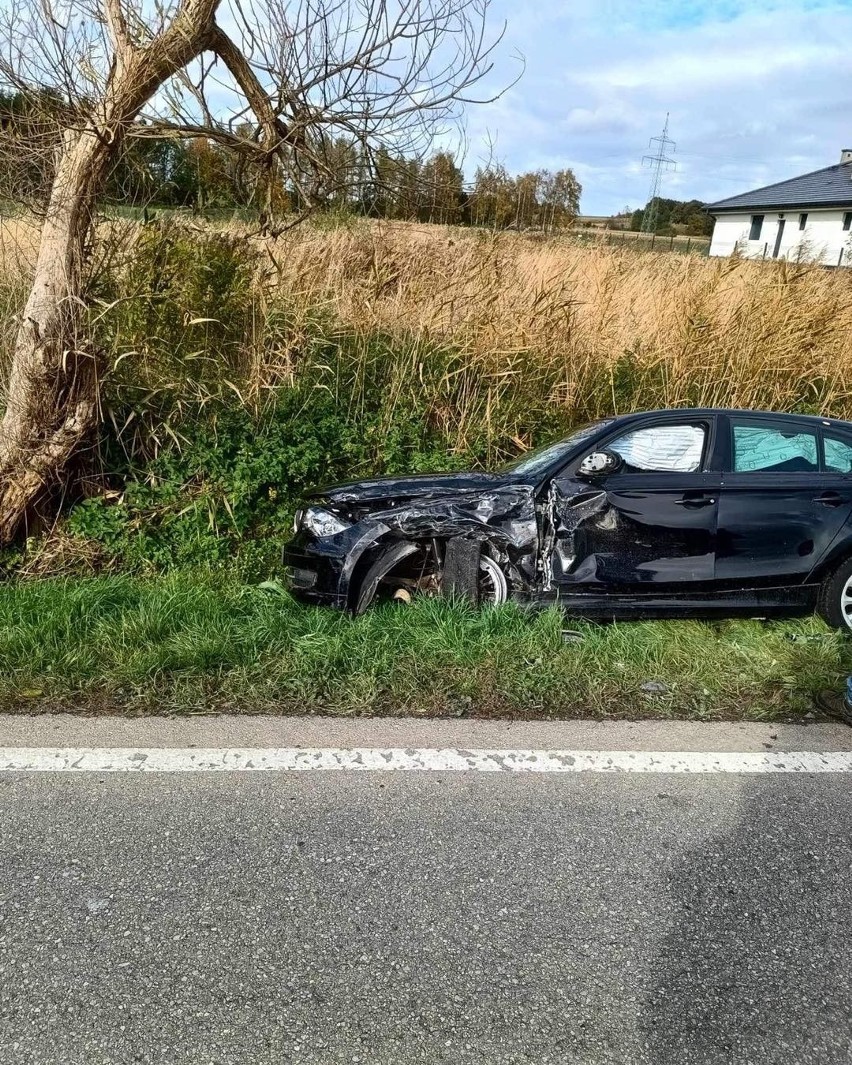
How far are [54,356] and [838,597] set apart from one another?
5751 mm

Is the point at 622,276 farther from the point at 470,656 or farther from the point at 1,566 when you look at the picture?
the point at 1,566

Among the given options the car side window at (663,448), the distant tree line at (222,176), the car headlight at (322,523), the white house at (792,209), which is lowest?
the car headlight at (322,523)

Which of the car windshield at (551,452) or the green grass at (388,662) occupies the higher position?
the car windshield at (551,452)

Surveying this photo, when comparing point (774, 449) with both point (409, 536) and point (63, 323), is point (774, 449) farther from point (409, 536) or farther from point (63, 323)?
point (63, 323)

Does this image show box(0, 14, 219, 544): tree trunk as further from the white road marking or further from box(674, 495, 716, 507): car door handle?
box(674, 495, 716, 507): car door handle

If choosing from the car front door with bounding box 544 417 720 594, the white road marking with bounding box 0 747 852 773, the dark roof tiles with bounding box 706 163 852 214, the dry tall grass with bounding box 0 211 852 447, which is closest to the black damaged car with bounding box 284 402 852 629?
the car front door with bounding box 544 417 720 594

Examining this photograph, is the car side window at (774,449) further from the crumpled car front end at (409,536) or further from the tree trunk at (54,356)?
the tree trunk at (54,356)

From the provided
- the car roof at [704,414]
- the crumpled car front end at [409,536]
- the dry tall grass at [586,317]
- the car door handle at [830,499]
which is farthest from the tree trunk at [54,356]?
the car door handle at [830,499]

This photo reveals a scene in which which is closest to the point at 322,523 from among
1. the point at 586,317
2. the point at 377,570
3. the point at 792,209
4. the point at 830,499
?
the point at 377,570

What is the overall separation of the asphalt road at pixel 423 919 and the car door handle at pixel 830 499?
235 centimetres

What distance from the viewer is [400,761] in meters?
3.33

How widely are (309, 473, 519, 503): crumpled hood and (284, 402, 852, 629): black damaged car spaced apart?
0.04 ft

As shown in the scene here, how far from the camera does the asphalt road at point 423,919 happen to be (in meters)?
2.01

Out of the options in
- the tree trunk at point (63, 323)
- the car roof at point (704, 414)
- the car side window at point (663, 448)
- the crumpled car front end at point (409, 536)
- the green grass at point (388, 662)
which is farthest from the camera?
the tree trunk at point (63, 323)
